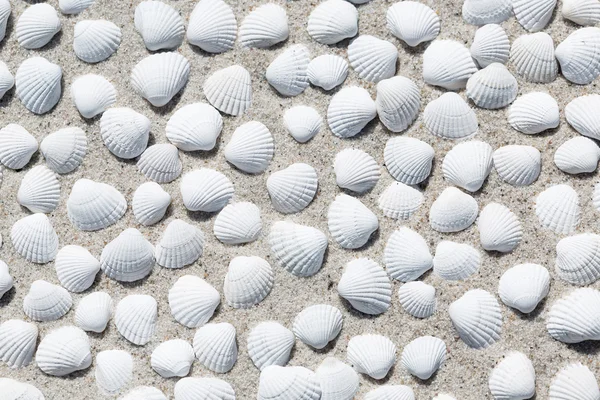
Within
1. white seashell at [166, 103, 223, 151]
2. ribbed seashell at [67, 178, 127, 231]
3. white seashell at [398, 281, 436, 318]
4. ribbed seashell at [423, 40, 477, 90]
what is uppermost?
ribbed seashell at [423, 40, 477, 90]

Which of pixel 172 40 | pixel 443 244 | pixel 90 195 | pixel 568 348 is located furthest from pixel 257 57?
pixel 568 348

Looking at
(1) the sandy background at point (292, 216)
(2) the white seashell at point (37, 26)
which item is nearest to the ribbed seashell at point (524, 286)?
(1) the sandy background at point (292, 216)

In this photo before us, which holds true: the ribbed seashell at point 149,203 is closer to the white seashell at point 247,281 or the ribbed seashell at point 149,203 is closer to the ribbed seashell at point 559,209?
the white seashell at point 247,281

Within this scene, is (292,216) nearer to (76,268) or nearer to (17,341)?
(76,268)

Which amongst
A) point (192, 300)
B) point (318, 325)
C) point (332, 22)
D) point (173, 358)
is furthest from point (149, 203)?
point (332, 22)

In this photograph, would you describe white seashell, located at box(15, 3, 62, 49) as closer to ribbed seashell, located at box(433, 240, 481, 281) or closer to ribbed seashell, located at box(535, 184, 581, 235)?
ribbed seashell, located at box(433, 240, 481, 281)

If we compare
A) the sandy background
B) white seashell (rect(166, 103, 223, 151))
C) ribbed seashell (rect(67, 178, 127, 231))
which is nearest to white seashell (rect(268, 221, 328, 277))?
the sandy background
